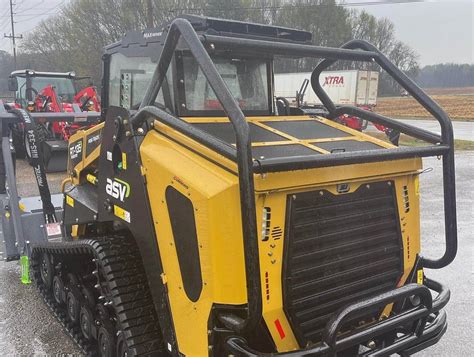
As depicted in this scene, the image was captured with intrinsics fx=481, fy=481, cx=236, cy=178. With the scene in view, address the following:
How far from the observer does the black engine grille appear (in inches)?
97.6

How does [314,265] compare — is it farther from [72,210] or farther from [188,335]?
[72,210]

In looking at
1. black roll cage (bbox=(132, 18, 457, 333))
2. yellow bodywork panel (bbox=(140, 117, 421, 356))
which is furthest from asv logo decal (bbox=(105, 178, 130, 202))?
black roll cage (bbox=(132, 18, 457, 333))

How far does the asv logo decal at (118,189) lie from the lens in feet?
9.55

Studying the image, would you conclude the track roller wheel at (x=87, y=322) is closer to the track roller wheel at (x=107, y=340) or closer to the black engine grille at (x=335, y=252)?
the track roller wheel at (x=107, y=340)

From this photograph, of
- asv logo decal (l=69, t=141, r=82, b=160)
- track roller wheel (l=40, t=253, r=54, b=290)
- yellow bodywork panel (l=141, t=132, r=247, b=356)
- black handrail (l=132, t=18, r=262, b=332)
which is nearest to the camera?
black handrail (l=132, t=18, r=262, b=332)

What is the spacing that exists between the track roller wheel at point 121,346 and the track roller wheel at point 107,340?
8cm

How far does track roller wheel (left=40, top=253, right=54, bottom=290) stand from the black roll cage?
218 cm

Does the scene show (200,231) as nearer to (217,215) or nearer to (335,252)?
(217,215)

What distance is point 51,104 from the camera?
12258mm

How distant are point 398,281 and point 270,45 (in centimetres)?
164

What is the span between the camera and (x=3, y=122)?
191 inches

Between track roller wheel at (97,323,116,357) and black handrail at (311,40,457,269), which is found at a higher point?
black handrail at (311,40,457,269)

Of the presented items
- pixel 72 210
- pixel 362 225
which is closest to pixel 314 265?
pixel 362 225

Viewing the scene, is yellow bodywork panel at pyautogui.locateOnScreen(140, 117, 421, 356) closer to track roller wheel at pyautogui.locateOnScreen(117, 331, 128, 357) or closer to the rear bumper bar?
the rear bumper bar
